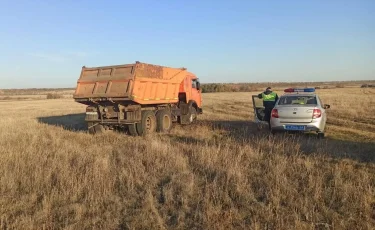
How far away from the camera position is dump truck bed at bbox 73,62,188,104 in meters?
11.7

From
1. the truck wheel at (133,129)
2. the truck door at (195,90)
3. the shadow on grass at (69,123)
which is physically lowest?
the shadow on grass at (69,123)

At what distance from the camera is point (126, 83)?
1170 cm

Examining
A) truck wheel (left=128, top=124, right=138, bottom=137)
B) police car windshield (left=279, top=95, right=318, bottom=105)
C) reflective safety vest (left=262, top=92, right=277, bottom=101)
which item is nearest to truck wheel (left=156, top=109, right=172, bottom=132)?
truck wheel (left=128, top=124, right=138, bottom=137)

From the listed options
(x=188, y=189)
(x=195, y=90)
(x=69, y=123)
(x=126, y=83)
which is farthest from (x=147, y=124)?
(x=188, y=189)

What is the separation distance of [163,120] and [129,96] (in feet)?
8.52

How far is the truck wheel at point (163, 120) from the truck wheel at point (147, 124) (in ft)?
1.03

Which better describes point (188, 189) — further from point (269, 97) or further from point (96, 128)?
point (96, 128)

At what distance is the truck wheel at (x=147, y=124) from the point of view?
12.4 meters

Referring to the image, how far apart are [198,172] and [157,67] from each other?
749cm

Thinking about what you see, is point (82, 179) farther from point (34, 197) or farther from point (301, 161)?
point (301, 161)

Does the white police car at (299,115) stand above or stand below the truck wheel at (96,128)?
above

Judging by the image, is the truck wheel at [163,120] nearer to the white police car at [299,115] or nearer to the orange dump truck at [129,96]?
the orange dump truck at [129,96]

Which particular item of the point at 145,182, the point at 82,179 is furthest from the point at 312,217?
the point at 82,179

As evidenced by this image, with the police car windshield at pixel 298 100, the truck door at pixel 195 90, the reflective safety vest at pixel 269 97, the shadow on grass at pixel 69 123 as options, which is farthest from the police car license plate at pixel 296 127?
the shadow on grass at pixel 69 123
